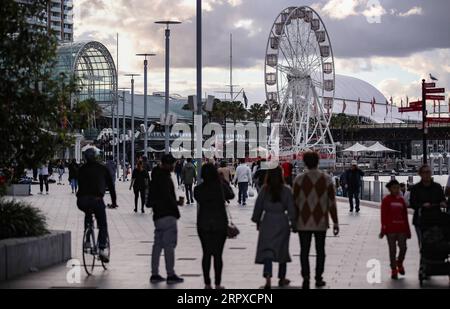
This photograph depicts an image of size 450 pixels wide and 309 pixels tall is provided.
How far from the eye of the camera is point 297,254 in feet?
61.0

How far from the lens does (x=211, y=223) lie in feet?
42.9

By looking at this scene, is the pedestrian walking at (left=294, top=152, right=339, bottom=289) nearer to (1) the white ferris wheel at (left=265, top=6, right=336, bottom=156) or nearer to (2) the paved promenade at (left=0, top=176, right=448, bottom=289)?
(2) the paved promenade at (left=0, top=176, right=448, bottom=289)

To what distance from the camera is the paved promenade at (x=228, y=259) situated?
14109 millimetres

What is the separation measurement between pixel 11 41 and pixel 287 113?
261 ft

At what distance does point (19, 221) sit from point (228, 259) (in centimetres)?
369

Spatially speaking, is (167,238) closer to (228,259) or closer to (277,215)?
(277,215)

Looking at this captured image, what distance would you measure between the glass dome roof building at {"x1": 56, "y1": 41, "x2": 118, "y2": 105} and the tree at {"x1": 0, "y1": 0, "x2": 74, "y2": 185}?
123 metres

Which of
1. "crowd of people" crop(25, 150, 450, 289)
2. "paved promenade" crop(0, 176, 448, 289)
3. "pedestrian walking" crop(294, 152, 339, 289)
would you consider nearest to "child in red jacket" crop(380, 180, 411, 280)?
"crowd of people" crop(25, 150, 450, 289)

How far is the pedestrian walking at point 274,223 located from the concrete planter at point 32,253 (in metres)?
3.62

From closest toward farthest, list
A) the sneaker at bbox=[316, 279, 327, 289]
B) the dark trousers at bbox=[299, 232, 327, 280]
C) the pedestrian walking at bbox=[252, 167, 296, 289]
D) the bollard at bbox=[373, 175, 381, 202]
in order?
the pedestrian walking at bbox=[252, 167, 296, 289] → the dark trousers at bbox=[299, 232, 327, 280] → the sneaker at bbox=[316, 279, 327, 289] → the bollard at bbox=[373, 175, 381, 202]

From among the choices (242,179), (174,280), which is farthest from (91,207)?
(242,179)

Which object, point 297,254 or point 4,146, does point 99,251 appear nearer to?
point 4,146

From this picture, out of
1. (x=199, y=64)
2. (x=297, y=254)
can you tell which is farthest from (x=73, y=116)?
(x=199, y=64)

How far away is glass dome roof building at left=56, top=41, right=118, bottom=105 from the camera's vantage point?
14012 centimetres
